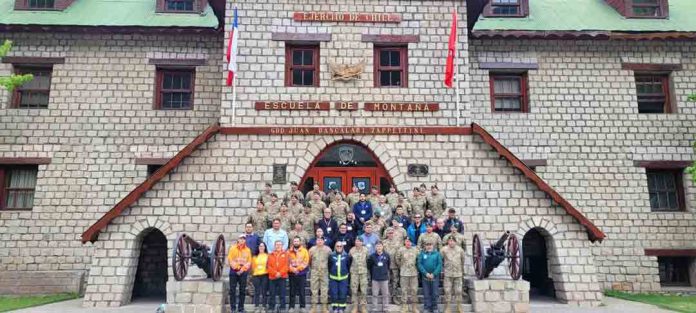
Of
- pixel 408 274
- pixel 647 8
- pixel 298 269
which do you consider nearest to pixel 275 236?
pixel 298 269

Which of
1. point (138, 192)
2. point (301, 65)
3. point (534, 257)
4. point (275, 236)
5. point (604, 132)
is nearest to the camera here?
point (275, 236)

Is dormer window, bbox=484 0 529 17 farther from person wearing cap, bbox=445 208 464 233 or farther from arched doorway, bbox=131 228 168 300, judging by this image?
arched doorway, bbox=131 228 168 300

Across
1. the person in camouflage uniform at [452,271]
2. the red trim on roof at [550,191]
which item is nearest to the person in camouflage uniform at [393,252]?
the person in camouflage uniform at [452,271]

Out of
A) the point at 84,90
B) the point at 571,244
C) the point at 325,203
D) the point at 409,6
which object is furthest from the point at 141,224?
the point at 571,244

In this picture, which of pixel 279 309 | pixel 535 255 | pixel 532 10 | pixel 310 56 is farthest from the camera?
pixel 532 10

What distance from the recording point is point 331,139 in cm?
1434

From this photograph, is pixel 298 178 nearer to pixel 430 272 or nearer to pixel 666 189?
pixel 430 272

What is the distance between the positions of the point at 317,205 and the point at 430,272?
319 centimetres

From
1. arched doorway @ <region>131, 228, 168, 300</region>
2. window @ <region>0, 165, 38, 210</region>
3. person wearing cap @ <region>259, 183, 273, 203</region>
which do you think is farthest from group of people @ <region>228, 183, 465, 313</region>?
window @ <region>0, 165, 38, 210</region>

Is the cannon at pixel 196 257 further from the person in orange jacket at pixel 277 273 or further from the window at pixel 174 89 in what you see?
the window at pixel 174 89

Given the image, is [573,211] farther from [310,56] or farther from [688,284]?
[310,56]

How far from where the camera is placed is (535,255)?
16500 mm

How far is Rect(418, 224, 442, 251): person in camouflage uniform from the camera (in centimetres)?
1100

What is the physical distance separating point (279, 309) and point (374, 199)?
12.0 feet
